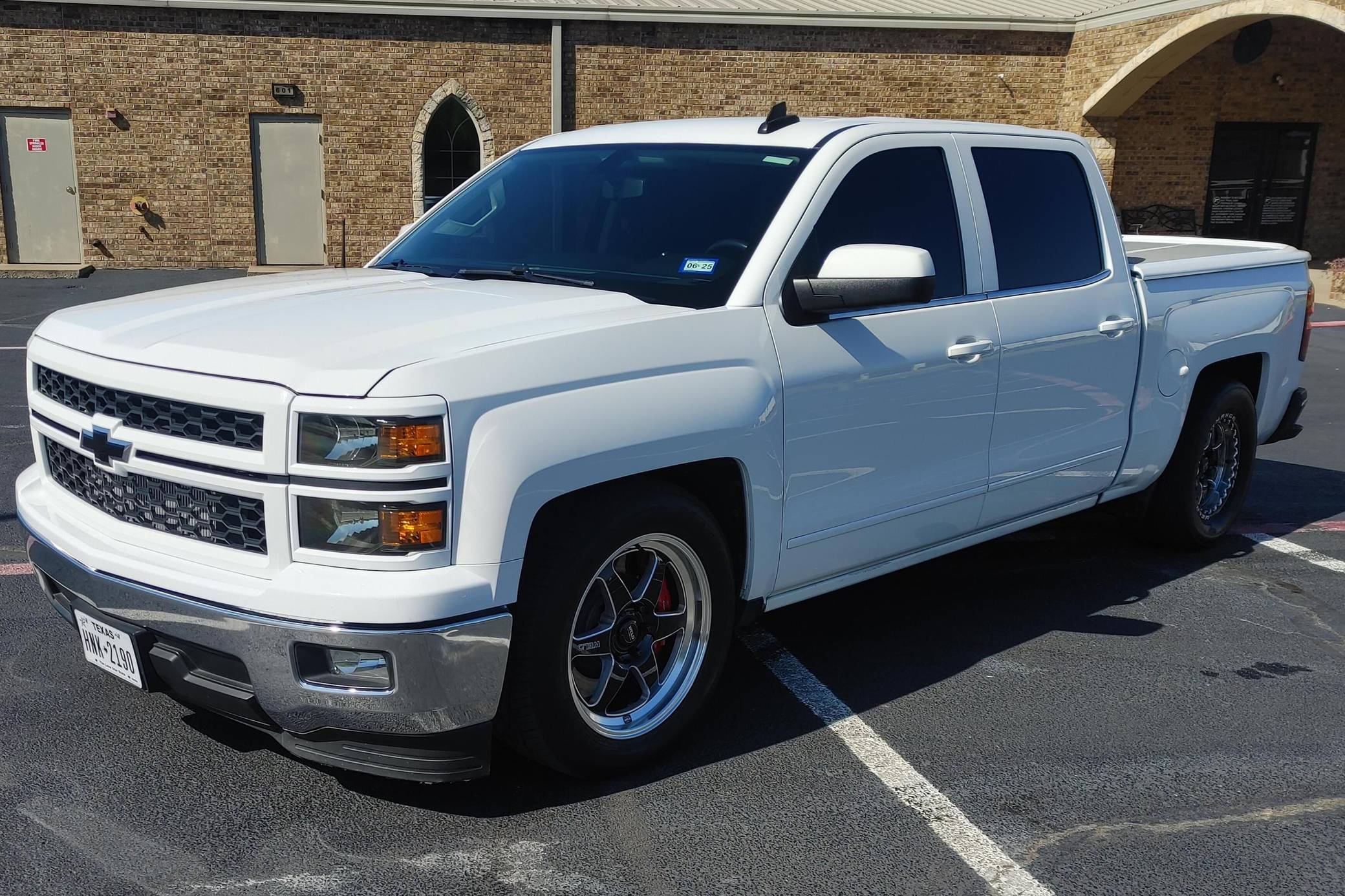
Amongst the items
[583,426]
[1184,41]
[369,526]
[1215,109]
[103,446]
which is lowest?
[369,526]

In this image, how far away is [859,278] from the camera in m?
3.72

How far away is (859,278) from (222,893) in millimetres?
2495

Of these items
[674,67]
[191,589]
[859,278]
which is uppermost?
[674,67]

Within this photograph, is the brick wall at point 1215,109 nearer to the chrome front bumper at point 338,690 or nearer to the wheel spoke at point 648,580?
the wheel spoke at point 648,580

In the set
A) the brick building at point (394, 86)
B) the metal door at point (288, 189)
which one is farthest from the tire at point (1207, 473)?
the metal door at point (288, 189)

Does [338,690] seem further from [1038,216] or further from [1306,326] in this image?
[1306,326]

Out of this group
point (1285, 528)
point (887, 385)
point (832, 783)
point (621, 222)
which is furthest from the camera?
point (1285, 528)

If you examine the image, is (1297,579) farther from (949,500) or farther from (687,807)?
(687,807)

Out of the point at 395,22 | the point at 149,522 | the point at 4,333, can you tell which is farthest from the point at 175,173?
the point at 149,522

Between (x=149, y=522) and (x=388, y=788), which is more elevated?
(x=149, y=522)

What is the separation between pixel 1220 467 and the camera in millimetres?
6297

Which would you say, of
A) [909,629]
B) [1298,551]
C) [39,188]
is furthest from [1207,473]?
[39,188]

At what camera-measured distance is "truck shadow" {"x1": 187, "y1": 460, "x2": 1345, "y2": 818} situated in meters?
3.62

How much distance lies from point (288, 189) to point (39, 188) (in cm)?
440
